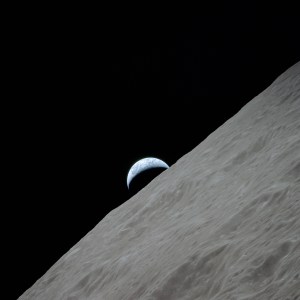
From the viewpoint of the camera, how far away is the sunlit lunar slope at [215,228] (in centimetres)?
280

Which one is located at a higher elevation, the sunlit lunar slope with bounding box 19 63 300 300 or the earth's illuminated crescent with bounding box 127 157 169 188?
the earth's illuminated crescent with bounding box 127 157 169 188

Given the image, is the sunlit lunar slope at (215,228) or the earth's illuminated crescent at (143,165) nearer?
the sunlit lunar slope at (215,228)

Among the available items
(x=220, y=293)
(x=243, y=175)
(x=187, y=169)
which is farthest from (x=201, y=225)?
(x=187, y=169)

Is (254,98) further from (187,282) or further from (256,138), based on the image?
(187,282)

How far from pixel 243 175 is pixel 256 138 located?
926 mm

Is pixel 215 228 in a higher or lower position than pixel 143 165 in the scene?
lower

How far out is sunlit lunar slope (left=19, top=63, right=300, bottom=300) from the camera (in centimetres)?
280

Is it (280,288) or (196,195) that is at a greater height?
(196,195)

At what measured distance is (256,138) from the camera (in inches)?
213

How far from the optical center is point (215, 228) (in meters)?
3.72

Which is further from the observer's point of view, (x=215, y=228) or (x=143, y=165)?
(x=143, y=165)

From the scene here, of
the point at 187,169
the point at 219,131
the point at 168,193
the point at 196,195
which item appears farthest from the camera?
the point at 219,131

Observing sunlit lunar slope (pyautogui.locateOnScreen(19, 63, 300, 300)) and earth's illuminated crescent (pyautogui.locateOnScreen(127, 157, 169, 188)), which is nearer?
sunlit lunar slope (pyautogui.locateOnScreen(19, 63, 300, 300))

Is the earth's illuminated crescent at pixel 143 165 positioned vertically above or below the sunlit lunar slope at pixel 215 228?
above
